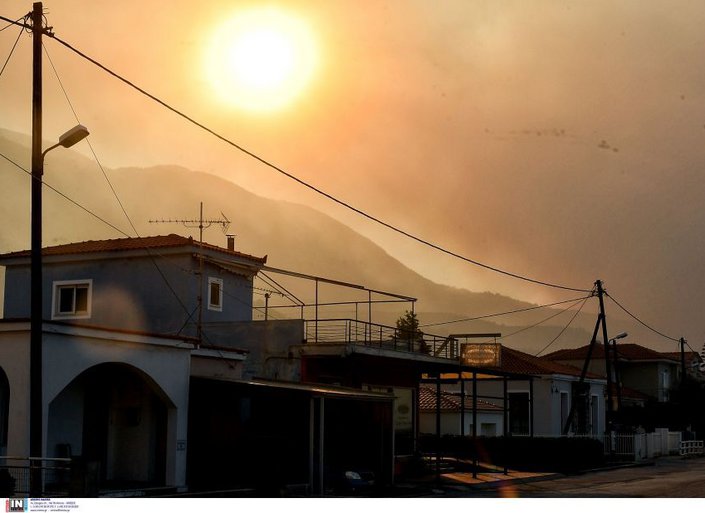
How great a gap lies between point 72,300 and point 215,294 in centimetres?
545

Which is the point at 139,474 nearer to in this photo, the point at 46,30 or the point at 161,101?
the point at 161,101

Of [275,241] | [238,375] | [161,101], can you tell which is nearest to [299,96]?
[161,101]

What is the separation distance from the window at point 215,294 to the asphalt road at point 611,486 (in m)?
12.9

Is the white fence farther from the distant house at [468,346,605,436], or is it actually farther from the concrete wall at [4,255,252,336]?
the concrete wall at [4,255,252,336]

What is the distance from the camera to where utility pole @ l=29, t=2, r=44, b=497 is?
20.8 meters

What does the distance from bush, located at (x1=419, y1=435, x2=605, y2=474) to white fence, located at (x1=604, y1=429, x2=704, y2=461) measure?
7031mm

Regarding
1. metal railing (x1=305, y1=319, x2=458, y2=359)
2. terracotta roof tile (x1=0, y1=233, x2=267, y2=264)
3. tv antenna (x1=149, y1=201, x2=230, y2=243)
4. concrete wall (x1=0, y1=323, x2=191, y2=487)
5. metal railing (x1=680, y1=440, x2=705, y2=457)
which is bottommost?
metal railing (x1=680, y1=440, x2=705, y2=457)

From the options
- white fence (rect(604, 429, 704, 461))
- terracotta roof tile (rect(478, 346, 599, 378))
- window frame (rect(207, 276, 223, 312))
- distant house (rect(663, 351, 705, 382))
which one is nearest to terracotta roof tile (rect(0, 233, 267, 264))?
window frame (rect(207, 276, 223, 312))

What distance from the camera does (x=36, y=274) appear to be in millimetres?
21328

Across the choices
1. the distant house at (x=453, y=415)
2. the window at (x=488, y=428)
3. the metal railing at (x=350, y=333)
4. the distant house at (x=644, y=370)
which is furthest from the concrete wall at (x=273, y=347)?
the distant house at (x=644, y=370)

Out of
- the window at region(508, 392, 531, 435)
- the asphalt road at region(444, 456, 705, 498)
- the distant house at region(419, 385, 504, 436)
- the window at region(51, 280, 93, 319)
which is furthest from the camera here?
the window at region(508, 392, 531, 435)

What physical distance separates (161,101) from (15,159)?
1085 cm

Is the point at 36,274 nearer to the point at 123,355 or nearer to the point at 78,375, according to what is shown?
the point at 123,355

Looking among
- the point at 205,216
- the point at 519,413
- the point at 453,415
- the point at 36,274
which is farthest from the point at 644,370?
the point at 36,274
